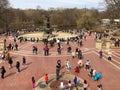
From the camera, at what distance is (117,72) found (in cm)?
2283

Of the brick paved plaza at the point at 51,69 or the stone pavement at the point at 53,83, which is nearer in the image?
the stone pavement at the point at 53,83

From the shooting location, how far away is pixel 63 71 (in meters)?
23.0

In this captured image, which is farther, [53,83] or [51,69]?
[51,69]

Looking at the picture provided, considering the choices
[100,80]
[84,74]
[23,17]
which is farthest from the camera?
[23,17]

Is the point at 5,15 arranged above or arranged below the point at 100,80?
above

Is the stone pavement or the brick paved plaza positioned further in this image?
the brick paved plaza

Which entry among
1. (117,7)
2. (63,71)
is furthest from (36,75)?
(117,7)

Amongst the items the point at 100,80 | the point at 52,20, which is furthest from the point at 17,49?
the point at 52,20

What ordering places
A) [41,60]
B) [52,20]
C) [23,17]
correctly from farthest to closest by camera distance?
Result: [23,17]
[52,20]
[41,60]

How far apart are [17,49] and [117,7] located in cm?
3078

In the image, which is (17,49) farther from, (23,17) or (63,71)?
(23,17)

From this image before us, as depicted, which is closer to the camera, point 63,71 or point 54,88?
point 54,88

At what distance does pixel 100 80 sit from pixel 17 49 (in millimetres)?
17110

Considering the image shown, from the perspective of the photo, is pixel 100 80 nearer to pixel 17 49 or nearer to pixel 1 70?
pixel 1 70
